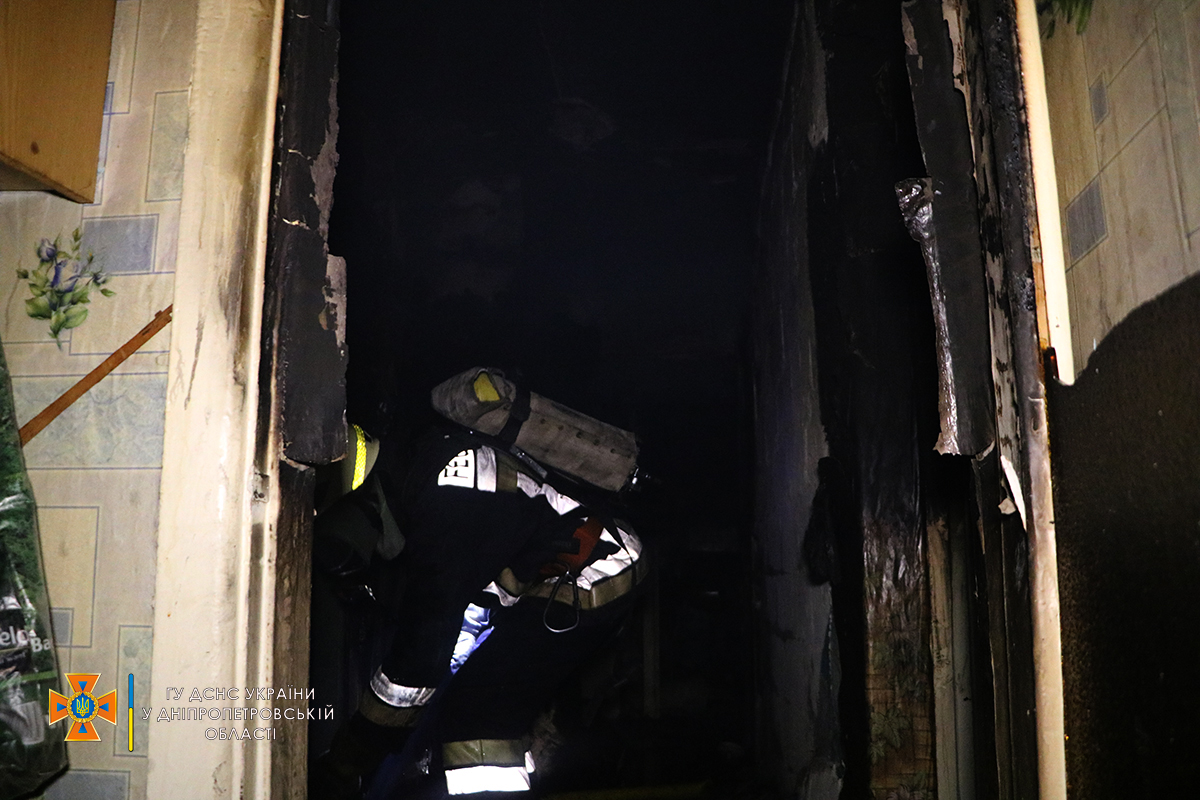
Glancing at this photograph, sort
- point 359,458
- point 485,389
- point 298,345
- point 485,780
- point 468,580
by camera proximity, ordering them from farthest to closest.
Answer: point 485,780 → point 485,389 → point 468,580 → point 359,458 → point 298,345

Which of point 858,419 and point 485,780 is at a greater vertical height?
point 858,419

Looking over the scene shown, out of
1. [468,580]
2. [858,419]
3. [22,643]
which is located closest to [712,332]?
[468,580]

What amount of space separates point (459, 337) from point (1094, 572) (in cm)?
343

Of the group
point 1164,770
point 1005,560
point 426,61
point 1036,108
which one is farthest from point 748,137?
point 1164,770

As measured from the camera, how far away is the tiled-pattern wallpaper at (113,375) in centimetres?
91

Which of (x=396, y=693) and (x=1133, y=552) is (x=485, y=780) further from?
(x=1133, y=552)

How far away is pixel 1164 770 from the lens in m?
0.70

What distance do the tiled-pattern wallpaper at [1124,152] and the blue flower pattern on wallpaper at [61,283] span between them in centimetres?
127

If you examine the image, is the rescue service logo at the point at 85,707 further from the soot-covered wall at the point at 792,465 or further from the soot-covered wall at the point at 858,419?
the soot-covered wall at the point at 792,465

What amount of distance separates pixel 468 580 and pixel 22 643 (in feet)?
5.96

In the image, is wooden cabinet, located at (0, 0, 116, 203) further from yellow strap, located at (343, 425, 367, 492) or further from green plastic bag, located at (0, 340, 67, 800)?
yellow strap, located at (343, 425, 367, 492)

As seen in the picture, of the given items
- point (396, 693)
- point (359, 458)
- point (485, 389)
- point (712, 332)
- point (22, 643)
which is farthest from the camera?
point (712, 332)

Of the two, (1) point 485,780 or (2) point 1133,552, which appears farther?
(1) point 485,780

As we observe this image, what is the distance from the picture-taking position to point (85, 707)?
91 centimetres
